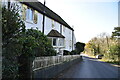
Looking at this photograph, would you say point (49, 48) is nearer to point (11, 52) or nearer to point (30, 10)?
point (11, 52)

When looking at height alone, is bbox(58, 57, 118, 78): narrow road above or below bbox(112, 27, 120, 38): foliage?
below

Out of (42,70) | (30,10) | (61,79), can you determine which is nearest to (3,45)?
(42,70)

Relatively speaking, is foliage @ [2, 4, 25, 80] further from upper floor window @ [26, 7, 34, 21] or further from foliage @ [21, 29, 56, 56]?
upper floor window @ [26, 7, 34, 21]

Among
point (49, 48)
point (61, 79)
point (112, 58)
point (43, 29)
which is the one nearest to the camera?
point (61, 79)

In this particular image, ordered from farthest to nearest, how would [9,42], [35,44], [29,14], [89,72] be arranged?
1. [29,14]
2. [89,72]
3. [35,44]
4. [9,42]

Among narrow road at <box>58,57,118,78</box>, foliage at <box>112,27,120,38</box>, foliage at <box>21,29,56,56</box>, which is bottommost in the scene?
narrow road at <box>58,57,118,78</box>

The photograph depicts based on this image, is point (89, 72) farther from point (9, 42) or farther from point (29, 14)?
point (9, 42)

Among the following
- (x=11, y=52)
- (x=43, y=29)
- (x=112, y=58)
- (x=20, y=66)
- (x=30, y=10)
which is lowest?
(x=112, y=58)

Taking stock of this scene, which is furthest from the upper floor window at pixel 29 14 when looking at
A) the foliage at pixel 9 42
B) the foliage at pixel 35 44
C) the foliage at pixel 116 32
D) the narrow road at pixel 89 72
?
the foliage at pixel 116 32

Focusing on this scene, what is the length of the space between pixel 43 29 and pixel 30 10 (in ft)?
11.0

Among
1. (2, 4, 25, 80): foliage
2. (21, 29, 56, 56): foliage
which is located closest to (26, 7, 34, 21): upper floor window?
(21, 29, 56, 56): foliage

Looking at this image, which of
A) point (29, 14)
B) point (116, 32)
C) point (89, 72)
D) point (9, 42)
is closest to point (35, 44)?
point (9, 42)

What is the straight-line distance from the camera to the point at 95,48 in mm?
59625

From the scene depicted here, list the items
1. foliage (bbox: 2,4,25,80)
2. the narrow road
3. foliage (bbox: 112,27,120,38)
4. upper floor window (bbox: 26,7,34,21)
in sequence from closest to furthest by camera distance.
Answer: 1. foliage (bbox: 2,4,25,80)
2. the narrow road
3. upper floor window (bbox: 26,7,34,21)
4. foliage (bbox: 112,27,120,38)
